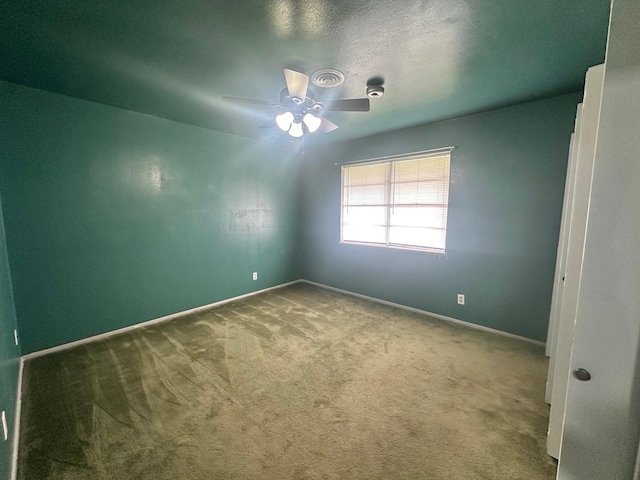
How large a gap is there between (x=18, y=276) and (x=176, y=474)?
2.44 m

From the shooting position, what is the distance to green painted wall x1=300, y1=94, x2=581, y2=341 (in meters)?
2.57

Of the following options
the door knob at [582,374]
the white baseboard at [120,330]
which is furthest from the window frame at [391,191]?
the door knob at [582,374]

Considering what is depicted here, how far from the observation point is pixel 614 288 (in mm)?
611

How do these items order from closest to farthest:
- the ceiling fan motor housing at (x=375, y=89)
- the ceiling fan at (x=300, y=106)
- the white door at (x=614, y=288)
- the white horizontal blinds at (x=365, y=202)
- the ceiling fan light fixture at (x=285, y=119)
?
the white door at (x=614, y=288)
the ceiling fan at (x=300, y=106)
the ceiling fan light fixture at (x=285, y=119)
the ceiling fan motor housing at (x=375, y=89)
the white horizontal blinds at (x=365, y=202)

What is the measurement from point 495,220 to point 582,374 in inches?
105

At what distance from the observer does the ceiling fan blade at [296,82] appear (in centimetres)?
172

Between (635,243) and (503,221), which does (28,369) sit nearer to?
(635,243)

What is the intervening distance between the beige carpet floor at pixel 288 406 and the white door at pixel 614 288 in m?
1.06

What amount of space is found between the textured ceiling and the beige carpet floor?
8.22 feet

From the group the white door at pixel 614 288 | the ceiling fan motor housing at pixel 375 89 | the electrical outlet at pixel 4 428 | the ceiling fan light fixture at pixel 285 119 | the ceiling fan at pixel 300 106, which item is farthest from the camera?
the ceiling fan motor housing at pixel 375 89

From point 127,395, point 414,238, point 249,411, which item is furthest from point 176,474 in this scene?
point 414,238

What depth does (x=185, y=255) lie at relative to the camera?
3439mm

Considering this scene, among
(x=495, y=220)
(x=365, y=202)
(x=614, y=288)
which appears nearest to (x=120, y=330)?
(x=365, y=202)

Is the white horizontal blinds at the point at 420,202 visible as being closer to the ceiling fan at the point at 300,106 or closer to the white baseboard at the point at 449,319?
the white baseboard at the point at 449,319
